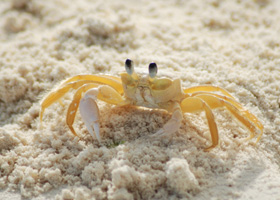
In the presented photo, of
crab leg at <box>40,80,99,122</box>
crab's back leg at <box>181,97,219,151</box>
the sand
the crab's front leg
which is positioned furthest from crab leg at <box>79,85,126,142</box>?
crab's back leg at <box>181,97,219,151</box>

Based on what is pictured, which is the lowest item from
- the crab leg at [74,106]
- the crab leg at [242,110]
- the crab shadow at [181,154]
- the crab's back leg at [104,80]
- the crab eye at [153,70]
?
the crab shadow at [181,154]

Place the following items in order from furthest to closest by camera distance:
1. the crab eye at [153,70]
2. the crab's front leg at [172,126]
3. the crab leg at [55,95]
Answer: the crab leg at [55,95] < the crab eye at [153,70] < the crab's front leg at [172,126]

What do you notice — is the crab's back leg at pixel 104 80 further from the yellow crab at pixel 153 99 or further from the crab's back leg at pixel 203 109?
the crab's back leg at pixel 203 109

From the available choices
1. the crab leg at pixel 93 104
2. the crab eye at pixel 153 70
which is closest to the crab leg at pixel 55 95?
the crab leg at pixel 93 104

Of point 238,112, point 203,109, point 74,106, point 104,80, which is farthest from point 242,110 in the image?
point 74,106

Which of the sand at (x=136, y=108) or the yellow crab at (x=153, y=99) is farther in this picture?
the yellow crab at (x=153, y=99)

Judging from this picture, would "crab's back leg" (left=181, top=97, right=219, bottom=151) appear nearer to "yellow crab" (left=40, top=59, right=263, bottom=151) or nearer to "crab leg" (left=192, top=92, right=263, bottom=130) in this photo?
"yellow crab" (left=40, top=59, right=263, bottom=151)

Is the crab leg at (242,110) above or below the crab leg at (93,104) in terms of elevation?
below

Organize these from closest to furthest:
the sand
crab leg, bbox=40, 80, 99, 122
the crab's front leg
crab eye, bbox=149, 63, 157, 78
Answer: the sand
the crab's front leg
crab eye, bbox=149, 63, 157, 78
crab leg, bbox=40, 80, 99, 122

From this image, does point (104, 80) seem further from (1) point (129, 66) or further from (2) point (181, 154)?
(2) point (181, 154)
